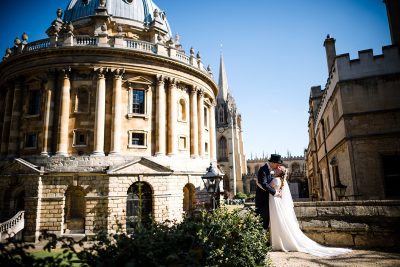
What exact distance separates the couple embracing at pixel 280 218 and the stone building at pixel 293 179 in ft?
123

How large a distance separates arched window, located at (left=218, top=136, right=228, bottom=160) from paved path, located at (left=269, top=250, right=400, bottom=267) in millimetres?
60147

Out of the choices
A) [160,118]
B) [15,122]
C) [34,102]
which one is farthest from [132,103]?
[15,122]

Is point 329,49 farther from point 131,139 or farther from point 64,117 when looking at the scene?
point 64,117

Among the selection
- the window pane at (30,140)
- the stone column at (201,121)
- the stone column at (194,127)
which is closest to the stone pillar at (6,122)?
the window pane at (30,140)

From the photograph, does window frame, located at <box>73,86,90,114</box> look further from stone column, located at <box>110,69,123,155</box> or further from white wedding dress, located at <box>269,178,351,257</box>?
white wedding dress, located at <box>269,178,351,257</box>

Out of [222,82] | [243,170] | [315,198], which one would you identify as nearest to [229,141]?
[243,170]

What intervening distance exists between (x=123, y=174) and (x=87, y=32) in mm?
17595

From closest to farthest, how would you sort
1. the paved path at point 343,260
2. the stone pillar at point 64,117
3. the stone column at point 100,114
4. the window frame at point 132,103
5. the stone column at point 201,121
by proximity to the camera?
the paved path at point 343,260
the stone pillar at point 64,117
the stone column at point 100,114
the window frame at point 132,103
the stone column at point 201,121

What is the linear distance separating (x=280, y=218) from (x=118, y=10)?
3164cm

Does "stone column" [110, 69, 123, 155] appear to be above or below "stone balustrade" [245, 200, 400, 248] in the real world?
above

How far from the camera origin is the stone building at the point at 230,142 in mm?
64312

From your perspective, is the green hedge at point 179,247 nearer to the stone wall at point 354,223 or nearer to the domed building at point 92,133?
the stone wall at point 354,223

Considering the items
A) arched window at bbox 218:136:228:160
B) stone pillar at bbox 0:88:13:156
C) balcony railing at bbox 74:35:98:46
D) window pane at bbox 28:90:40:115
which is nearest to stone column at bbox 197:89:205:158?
balcony railing at bbox 74:35:98:46

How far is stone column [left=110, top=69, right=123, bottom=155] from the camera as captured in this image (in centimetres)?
2184
